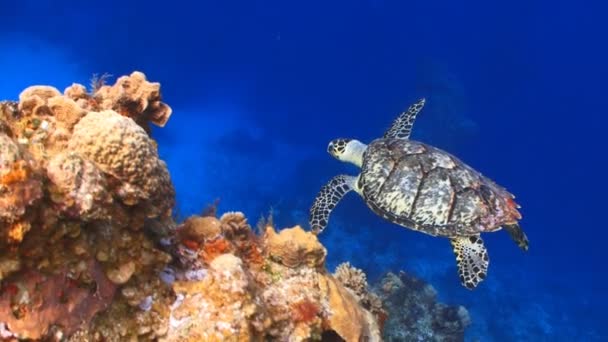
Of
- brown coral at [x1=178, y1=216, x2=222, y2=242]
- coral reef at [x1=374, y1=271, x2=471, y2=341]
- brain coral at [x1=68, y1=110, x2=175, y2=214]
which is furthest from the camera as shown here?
coral reef at [x1=374, y1=271, x2=471, y2=341]

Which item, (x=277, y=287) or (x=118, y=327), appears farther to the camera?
(x=277, y=287)

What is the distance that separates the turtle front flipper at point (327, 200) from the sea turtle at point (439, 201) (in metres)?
0.01

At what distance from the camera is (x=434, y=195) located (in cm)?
515

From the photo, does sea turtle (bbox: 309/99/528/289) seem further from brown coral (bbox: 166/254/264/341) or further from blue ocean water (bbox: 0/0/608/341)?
blue ocean water (bbox: 0/0/608/341)

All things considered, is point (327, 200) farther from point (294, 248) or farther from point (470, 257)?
point (294, 248)

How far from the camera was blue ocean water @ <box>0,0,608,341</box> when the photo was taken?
17891mm

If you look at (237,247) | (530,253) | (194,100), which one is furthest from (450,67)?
(237,247)

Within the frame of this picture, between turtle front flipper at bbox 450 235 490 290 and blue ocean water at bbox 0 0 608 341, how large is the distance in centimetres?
1025

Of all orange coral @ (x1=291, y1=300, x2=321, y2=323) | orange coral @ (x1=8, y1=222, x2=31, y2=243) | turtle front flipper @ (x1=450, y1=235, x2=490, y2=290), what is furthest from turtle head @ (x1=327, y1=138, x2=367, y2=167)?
orange coral @ (x1=8, y1=222, x2=31, y2=243)

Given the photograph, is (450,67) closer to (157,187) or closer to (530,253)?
(530,253)

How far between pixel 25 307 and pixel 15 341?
0.15 m

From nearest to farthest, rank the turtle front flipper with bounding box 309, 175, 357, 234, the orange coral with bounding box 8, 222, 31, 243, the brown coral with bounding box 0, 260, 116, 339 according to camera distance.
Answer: the orange coral with bounding box 8, 222, 31, 243
the brown coral with bounding box 0, 260, 116, 339
the turtle front flipper with bounding box 309, 175, 357, 234

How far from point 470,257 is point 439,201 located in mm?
815

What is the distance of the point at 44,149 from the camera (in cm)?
212
